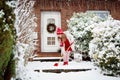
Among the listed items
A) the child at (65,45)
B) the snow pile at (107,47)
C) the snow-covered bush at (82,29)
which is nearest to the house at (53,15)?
the snow-covered bush at (82,29)

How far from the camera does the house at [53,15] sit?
19.4 metres

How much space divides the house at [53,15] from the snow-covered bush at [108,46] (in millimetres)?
8147

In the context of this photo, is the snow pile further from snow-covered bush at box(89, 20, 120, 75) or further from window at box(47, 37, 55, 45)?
window at box(47, 37, 55, 45)

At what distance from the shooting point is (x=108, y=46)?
10.6 meters

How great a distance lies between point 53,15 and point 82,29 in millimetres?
3873

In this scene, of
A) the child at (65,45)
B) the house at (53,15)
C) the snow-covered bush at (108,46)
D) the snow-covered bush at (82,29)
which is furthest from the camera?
the house at (53,15)

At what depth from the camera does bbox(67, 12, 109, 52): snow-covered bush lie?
51.2 feet

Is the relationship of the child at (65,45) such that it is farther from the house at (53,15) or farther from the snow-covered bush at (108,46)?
the house at (53,15)

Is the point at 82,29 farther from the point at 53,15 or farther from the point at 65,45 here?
the point at 53,15

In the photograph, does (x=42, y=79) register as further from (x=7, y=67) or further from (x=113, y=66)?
(x=7, y=67)

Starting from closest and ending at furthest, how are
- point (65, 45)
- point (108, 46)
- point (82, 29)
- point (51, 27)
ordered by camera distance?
1. point (108, 46)
2. point (65, 45)
3. point (82, 29)
4. point (51, 27)

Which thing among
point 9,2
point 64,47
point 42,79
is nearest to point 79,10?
point 64,47

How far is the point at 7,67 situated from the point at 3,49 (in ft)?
3.67

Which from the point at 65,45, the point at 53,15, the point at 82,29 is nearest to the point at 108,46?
the point at 65,45
